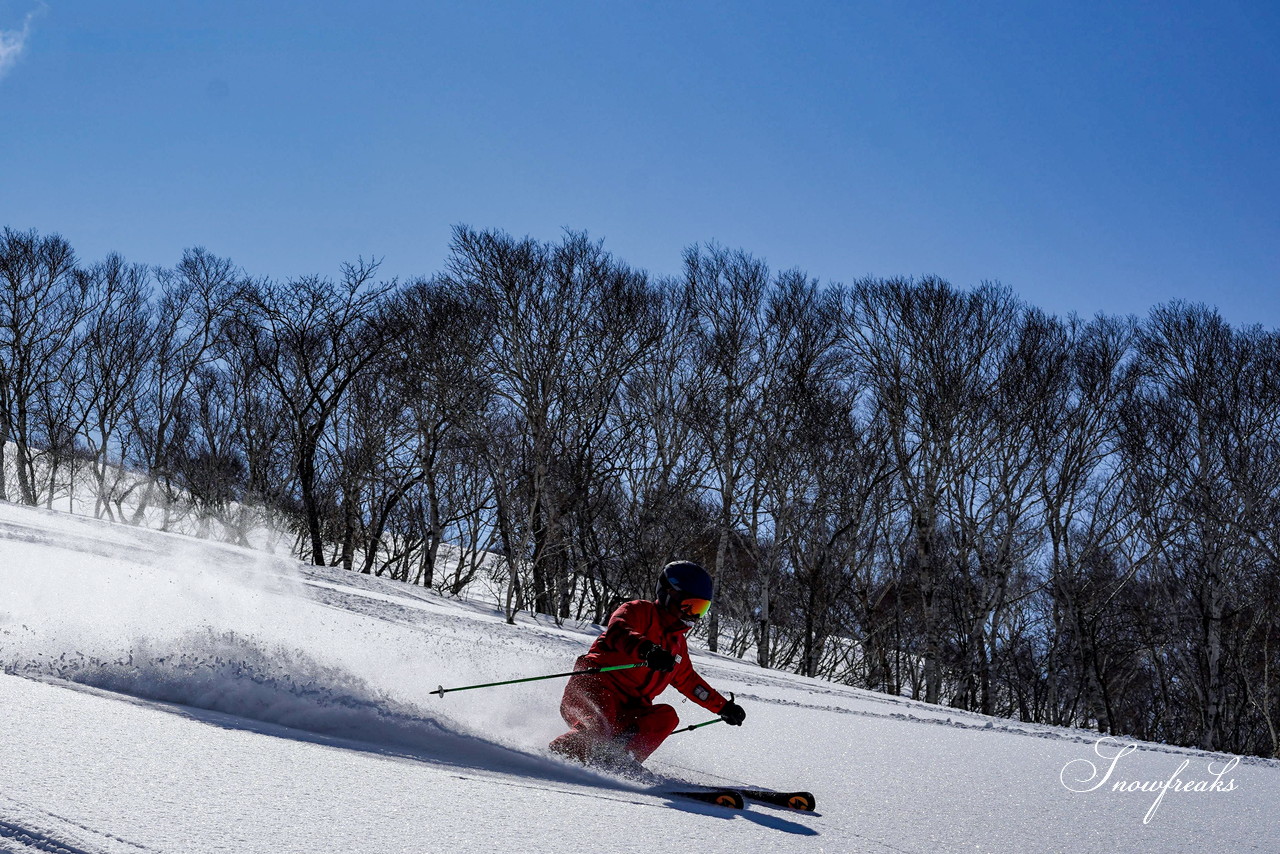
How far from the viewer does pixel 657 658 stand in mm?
4449

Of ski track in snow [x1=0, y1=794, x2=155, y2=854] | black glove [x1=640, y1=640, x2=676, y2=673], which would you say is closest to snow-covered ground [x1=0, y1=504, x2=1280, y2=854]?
ski track in snow [x1=0, y1=794, x2=155, y2=854]

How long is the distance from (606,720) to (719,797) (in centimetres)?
110

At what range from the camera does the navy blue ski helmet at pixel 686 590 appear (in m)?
4.89

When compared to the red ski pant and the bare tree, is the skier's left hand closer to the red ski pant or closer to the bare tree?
the red ski pant

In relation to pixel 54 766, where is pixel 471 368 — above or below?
above

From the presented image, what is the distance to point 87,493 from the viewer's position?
40.6 meters

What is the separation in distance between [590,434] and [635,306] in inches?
176

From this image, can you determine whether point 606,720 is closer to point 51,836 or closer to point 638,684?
point 638,684

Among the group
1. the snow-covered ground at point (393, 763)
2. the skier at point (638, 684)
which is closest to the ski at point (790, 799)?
the snow-covered ground at point (393, 763)

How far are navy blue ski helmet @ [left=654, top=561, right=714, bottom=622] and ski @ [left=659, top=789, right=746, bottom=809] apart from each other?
4.08 feet

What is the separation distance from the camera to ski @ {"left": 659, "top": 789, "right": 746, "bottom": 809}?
11.9 feet

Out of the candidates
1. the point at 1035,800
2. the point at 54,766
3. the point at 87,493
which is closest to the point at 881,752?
the point at 1035,800

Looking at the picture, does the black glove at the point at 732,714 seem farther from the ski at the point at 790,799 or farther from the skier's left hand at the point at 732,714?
the ski at the point at 790,799

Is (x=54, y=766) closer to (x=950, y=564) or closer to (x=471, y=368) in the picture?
(x=471, y=368)
